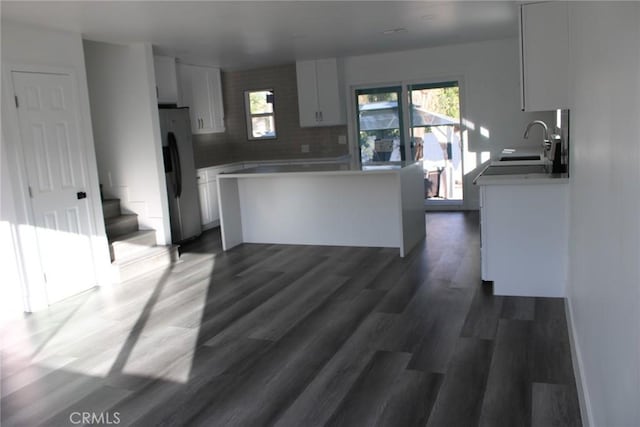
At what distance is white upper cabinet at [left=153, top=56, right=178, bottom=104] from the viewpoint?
7.00m

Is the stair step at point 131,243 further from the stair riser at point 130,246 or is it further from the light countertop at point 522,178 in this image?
the light countertop at point 522,178

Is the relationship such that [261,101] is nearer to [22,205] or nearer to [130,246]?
[130,246]

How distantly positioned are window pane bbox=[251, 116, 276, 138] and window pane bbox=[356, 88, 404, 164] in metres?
1.53

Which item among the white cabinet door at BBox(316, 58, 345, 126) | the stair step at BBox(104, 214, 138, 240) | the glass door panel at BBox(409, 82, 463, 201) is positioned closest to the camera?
the stair step at BBox(104, 214, 138, 240)

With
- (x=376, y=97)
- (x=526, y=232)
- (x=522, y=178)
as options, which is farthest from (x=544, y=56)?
(x=376, y=97)

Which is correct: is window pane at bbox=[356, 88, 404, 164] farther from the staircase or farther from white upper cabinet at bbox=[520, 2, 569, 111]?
white upper cabinet at bbox=[520, 2, 569, 111]

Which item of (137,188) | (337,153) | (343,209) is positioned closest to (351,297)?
(343,209)

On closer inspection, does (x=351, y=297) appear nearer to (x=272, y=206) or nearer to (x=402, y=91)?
(x=272, y=206)

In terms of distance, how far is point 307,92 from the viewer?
860 centimetres

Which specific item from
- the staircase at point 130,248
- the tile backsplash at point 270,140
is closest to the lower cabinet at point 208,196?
the tile backsplash at point 270,140

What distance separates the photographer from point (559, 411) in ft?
8.48

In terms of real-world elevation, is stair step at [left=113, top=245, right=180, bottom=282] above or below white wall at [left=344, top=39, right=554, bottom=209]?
below

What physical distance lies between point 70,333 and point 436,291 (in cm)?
289

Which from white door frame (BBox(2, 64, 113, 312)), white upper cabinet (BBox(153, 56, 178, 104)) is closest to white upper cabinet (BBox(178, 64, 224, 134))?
white upper cabinet (BBox(153, 56, 178, 104))
